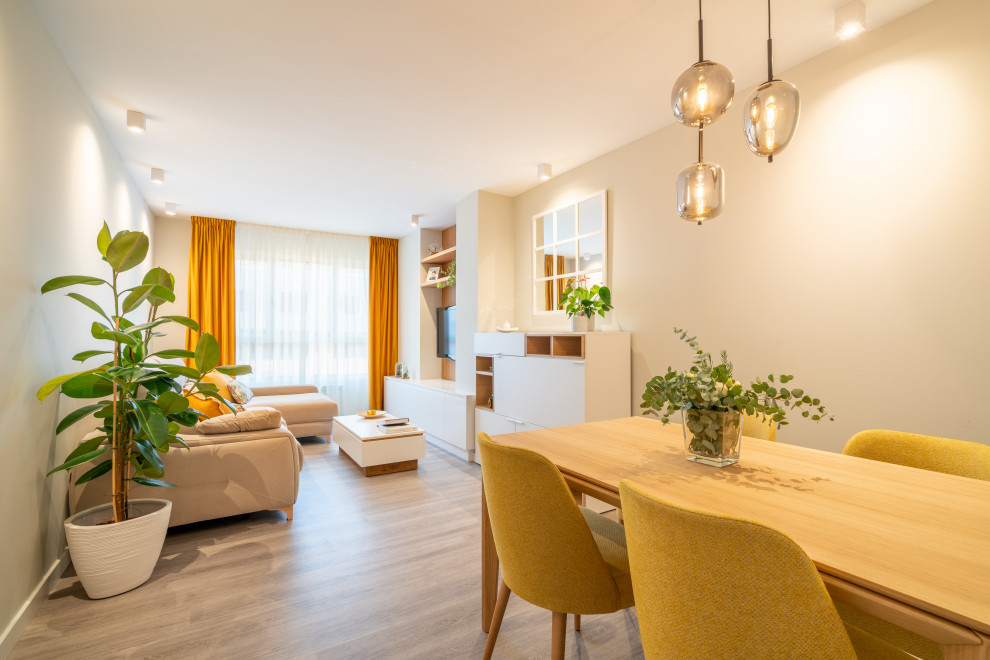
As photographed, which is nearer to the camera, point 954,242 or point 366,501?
point 954,242

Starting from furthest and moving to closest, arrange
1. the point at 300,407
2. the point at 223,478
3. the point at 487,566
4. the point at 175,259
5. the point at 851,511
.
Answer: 1. the point at 175,259
2. the point at 300,407
3. the point at 223,478
4. the point at 487,566
5. the point at 851,511

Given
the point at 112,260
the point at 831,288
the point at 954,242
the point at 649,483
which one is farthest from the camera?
the point at 831,288

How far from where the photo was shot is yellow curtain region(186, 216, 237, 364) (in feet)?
18.2

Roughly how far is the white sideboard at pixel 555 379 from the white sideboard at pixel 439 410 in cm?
22

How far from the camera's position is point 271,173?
406 cm

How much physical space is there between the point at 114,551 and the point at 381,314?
477cm

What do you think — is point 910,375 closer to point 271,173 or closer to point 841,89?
point 841,89

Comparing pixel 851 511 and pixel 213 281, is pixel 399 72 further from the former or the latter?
pixel 213 281

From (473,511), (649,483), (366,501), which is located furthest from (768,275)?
(366,501)

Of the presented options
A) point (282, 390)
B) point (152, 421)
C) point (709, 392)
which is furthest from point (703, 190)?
point (282, 390)

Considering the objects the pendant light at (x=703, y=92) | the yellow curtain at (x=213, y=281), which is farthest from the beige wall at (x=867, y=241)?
the yellow curtain at (x=213, y=281)

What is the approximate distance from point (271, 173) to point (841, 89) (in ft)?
13.5

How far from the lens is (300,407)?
16.4 ft

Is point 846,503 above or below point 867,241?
below
